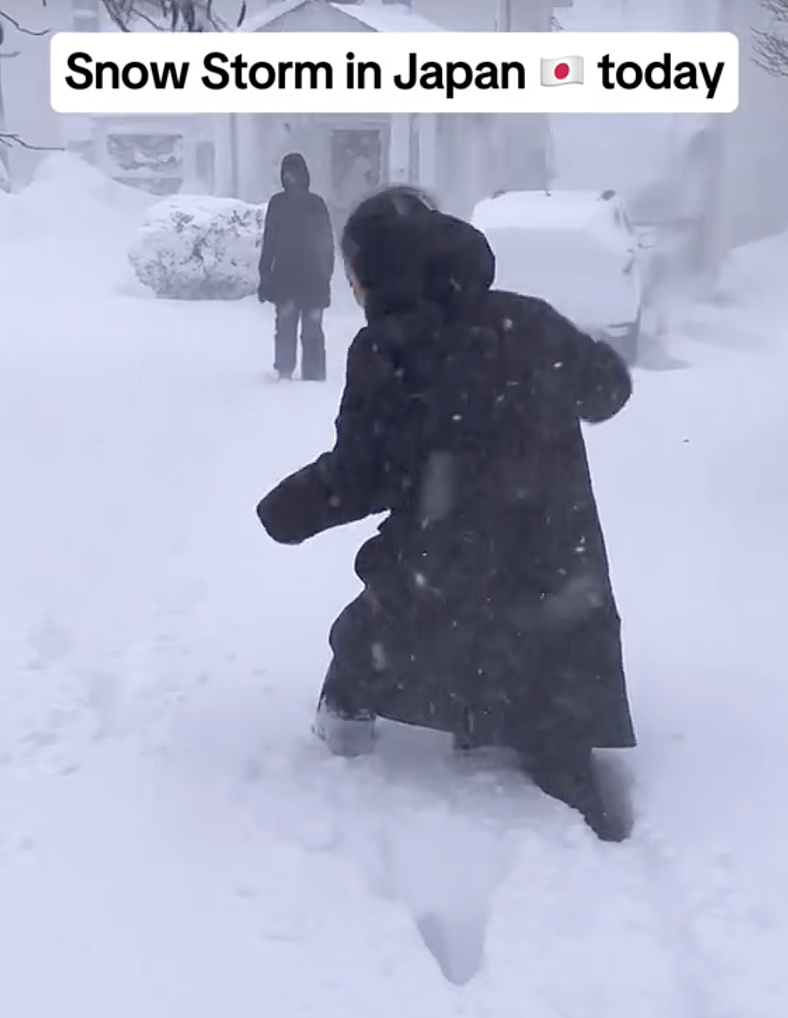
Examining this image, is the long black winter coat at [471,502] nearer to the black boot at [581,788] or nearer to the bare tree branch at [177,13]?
the black boot at [581,788]

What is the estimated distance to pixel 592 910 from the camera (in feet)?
8.81

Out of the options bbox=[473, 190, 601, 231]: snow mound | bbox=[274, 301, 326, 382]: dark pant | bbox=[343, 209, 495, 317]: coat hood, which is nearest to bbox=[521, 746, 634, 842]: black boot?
bbox=[343, 209, 495, 317]: coat hood

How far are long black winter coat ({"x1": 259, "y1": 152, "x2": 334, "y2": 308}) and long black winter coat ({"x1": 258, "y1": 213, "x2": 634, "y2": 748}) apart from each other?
612 centimetres

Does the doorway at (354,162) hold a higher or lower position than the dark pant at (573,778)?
higher

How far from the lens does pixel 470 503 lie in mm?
2994

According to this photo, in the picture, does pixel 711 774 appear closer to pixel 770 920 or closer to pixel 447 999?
pixel 770 920

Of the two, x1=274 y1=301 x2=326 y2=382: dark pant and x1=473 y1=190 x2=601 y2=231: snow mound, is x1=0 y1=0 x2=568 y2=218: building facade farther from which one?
x1=274 y1=301 x2=326 y2=382: dark pant

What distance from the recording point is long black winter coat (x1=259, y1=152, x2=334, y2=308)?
9023 mm

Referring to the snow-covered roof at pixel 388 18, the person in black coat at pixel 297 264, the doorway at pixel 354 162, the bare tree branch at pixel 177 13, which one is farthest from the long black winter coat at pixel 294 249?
the doorway at pixel 354 162

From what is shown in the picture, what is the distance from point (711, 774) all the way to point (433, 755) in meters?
0.67

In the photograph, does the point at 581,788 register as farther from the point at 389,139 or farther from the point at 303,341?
the point at 389,139

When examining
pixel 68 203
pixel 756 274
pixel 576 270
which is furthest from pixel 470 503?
pixel 68 203

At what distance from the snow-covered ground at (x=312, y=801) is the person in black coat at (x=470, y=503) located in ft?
0.79

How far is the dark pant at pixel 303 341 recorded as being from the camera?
908cm
